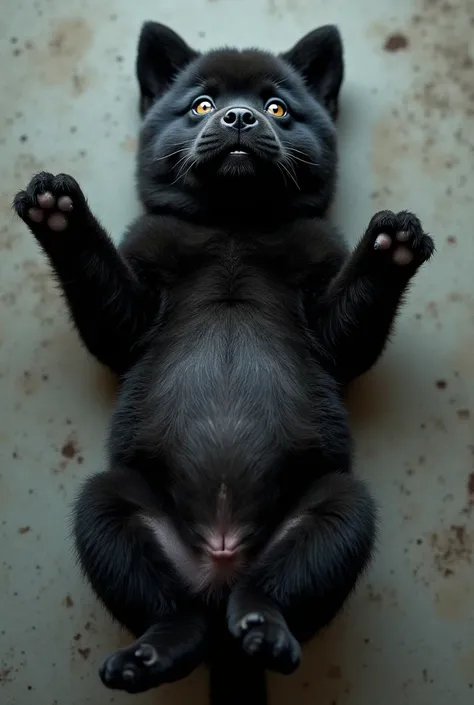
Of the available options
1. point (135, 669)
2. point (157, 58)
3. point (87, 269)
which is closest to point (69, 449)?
point (87, 269)

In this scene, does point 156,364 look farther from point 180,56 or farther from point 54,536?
point 180,56

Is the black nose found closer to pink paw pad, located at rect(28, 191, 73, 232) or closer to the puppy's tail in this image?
pink paw pad, located at rect(28, 191, 73, 232)

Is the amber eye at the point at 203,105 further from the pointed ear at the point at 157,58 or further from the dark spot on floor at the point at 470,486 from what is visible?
the dark spot on floor at the point at 470,486

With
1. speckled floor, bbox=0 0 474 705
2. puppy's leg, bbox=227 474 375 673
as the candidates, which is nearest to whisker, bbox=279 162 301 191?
speckled floor, bbox=0 0 474 705

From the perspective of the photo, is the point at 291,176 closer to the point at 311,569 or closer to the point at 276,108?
the point at 276,108

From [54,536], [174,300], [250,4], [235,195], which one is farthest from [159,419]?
[250,4]

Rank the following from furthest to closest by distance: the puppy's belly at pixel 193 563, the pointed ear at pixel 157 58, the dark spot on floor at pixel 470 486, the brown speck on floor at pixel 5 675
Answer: the pointed ear at pixel 157 58
the dark spot on floor at pixel 470 486
the brown speck on floor at pixel 5 675
the puppy's belly at pixel 193 563

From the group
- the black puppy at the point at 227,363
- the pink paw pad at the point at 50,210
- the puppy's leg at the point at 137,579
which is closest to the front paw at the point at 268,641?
the black puppy at the point at 227,363
